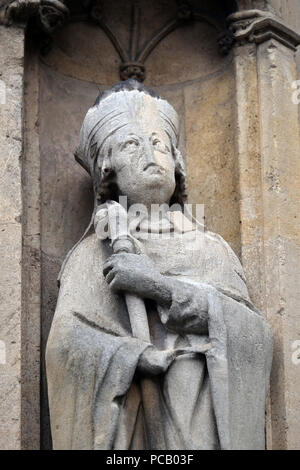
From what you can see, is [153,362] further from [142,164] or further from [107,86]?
[107,86]

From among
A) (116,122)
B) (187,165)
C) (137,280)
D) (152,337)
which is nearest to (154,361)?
(152,337)

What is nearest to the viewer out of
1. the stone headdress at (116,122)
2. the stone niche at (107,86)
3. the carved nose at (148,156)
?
the carved nose at (148,156)

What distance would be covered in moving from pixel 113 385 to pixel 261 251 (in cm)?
138

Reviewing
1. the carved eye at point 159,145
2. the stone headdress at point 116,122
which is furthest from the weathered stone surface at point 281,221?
the carved eye at point 159,145

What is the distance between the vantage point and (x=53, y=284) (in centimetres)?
858

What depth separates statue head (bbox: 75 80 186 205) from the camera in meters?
8.36

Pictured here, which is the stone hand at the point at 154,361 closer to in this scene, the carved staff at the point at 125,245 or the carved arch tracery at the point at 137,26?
the carved staff at the point at 125,245

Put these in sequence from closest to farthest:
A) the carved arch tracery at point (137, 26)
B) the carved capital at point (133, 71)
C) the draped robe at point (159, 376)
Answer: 1. the draped robe at point (159, 376)
2. the carved arch tracery at point (137, 26)
3. the carved capital at point (133, 71)

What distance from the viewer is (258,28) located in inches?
358

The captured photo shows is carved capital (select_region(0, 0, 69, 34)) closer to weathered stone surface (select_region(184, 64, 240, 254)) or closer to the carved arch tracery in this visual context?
the carved arch tracery

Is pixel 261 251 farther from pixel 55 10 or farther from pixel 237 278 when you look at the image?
pixel 55 10

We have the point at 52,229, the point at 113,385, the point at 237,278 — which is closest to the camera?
the point at 113,385

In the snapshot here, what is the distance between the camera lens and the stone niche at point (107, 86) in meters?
8.84

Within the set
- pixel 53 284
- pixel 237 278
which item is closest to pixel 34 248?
pixel 53 284
